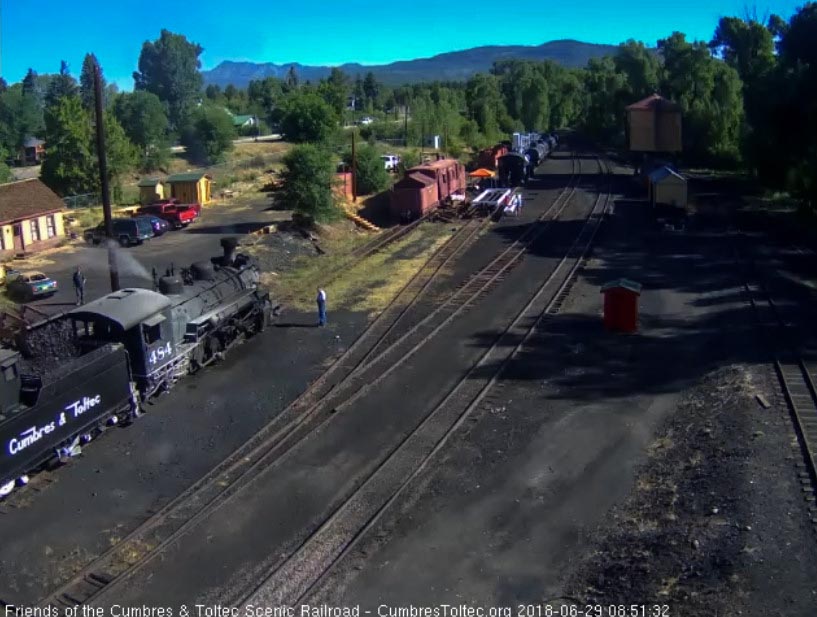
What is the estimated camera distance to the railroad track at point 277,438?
1072 cm

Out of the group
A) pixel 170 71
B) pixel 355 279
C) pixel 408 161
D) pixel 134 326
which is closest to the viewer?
pixel 134 326

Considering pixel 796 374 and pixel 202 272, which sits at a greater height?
pixel 202 272

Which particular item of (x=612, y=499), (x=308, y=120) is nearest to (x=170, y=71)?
(x=308, y=120)

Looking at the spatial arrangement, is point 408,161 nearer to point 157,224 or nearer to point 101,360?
point 157,224

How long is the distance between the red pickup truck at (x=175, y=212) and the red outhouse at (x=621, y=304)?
2632 cm

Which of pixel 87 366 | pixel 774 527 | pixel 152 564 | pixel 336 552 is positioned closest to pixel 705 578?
pixel 774 527

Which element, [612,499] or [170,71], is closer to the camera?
[612,499]

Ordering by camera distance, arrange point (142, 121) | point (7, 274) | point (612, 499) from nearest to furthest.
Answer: point (612, 499)
point (7, 274)
point (142, 121)

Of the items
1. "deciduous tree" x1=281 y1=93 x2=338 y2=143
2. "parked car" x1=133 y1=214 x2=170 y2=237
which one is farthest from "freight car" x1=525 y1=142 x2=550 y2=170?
"parked car" x1=133 y1=214 x2=170 y2=237

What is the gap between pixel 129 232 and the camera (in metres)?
36.2

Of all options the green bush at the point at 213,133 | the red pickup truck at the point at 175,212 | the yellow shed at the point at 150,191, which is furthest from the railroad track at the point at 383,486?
the green bush at the point at 213,133

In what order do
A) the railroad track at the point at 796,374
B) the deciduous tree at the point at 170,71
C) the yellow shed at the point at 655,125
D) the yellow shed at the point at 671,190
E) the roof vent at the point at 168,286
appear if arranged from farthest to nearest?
the deciduous tree at the point at 170,71 → the yellow shed at the point at 655,125 → the yellow shed at the point at 671,190 → the roof vent at the point at 168,286 → the railroad track at the point at 796,374

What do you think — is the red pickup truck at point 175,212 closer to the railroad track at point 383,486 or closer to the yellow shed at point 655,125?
the railroad track at point 383,486
